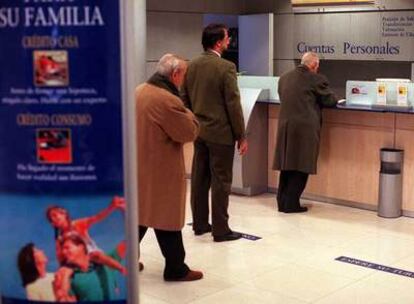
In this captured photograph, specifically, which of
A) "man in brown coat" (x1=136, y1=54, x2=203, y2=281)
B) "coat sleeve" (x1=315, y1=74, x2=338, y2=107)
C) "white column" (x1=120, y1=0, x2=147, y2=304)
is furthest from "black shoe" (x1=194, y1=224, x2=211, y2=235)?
"white column" (x1=120, y1=0, x2=147, y2=304)

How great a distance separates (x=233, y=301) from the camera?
371cm

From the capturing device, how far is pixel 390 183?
5.50 meters

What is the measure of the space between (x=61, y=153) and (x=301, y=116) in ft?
12.1

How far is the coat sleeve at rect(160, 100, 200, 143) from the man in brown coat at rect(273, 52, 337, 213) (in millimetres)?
2078

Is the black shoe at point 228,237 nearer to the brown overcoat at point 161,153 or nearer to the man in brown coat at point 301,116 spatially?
the man in brown coat at point 301,116

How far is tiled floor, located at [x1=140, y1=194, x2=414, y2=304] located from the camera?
3793 millimetres

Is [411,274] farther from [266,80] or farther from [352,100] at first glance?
[266,80]

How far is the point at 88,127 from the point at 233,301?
1940 millimetres

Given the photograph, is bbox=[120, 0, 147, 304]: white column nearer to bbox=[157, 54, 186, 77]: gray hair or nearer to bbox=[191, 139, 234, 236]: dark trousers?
bbox=[157, 54, 186, 77]: gray hair

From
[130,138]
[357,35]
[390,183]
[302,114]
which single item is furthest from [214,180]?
[357,35]

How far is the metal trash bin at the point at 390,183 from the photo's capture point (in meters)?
5.49

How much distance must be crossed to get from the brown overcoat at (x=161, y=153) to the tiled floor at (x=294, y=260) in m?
0.50

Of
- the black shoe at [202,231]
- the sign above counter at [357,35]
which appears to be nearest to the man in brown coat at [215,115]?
the black shoe at [202,231]

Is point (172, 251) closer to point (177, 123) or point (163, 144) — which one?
point (163, 144)
